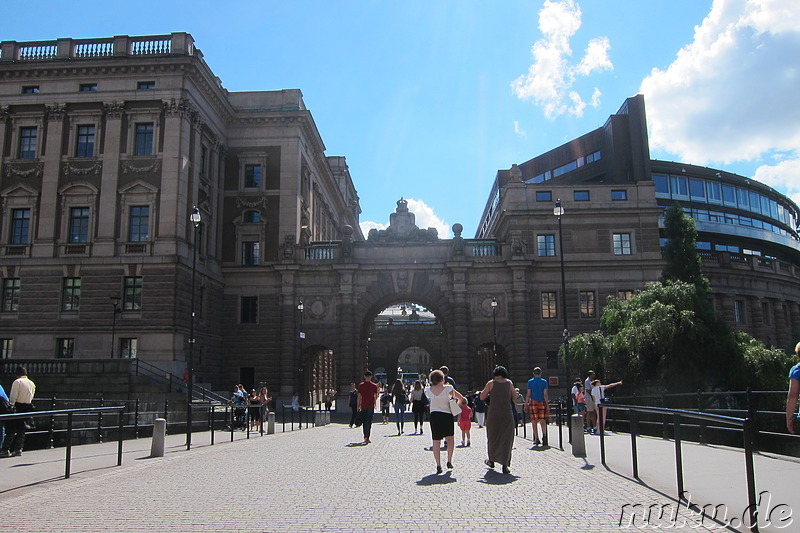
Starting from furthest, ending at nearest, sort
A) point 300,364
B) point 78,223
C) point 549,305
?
point 549,305, point 300,364, point 78,223

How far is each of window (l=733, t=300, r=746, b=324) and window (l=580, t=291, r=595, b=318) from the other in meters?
14.7

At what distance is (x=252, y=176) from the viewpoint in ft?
151

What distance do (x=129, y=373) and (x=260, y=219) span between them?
57.0 feet

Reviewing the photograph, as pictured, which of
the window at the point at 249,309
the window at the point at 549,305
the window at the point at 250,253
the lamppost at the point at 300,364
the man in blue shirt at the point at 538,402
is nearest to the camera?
the man in blue shirt at the point at 538,402

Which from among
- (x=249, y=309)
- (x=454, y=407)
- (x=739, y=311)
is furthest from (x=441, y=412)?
(x=739, y=311)

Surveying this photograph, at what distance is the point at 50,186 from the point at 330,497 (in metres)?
34.9

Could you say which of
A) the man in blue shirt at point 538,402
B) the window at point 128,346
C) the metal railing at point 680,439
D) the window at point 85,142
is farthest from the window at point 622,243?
the metal railing at point 680,439

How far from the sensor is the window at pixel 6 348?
120 ft

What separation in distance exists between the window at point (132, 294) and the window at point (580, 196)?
91.0 ft

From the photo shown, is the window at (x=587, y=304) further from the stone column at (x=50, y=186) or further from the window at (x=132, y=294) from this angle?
the stone column at (x=50, y=186)

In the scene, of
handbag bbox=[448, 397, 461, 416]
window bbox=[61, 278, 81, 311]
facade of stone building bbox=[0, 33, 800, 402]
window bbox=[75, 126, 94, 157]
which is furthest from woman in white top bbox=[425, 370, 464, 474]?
window bbox=[75, 126, 94, 157]

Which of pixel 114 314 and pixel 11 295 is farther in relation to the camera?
pixel 11 295

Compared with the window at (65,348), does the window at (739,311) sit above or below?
above

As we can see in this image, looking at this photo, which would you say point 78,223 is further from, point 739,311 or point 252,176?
point 739,311
